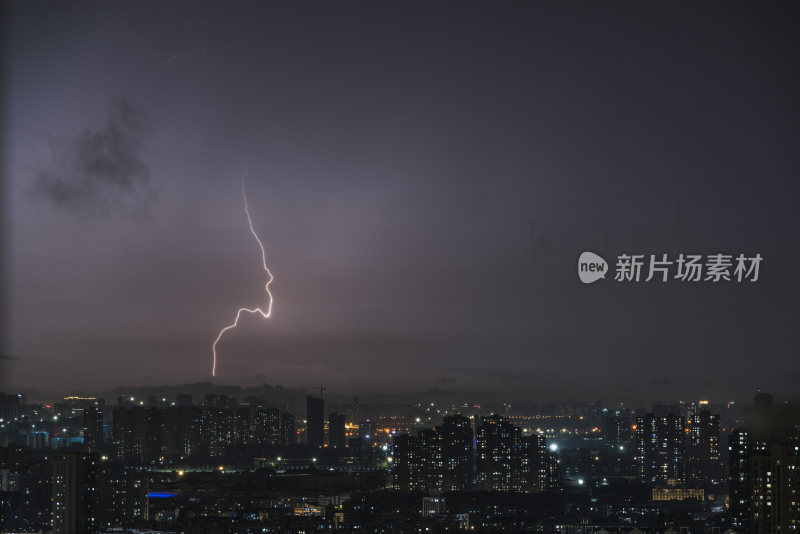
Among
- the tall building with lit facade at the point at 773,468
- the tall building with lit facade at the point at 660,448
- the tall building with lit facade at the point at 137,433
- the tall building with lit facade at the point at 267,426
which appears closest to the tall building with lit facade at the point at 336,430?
the tall building with lit facade at the point at 267,426

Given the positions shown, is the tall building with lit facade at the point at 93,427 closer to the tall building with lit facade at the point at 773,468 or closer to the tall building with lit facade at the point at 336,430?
the tall building with lit facade at the point at 336,430

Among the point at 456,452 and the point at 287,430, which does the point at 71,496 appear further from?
the point at 287,430

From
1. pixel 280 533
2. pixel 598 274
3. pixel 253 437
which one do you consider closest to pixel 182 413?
pixel 253 437

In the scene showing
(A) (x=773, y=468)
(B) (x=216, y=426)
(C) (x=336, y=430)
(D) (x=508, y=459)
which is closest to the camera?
(A) (x=773, y=468)

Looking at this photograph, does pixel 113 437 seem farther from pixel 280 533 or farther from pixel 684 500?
pixel 684 500

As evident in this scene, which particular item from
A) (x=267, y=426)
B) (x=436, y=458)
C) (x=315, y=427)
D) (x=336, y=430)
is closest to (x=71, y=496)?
(x=436, y=458)

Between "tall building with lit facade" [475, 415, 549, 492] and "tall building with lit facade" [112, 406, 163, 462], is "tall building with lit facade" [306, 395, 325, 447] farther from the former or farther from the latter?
"tall building with lit facade" [475, 415, 549, 492]

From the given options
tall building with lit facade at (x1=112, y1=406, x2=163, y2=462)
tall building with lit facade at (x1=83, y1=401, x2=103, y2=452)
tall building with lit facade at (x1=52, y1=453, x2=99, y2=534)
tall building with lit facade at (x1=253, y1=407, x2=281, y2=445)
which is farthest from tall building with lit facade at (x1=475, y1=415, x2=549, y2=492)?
tall building with lit facade at (x1=52, y1=453, x2=99, y2=534)
